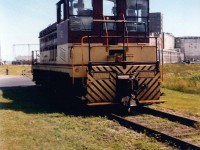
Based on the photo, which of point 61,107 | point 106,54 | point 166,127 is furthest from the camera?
point 61,107

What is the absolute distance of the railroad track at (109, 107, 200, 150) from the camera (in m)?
6.32

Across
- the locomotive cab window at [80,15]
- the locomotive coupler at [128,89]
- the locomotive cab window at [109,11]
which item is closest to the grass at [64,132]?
the locomotive coupler at [128,89]

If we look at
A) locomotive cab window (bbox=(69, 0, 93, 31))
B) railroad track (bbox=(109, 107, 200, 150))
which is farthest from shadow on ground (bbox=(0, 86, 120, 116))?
locomotive cab window (bbox=(69, 0, 93, 31))

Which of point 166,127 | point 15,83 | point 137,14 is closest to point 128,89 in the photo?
point 166,127

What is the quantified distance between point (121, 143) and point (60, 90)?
6.20m

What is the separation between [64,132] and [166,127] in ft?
8.06

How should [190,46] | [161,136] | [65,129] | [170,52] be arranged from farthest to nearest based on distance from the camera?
[190,46] < [170,52] < [65,129] < [161,136]

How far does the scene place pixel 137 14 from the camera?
11383 mm

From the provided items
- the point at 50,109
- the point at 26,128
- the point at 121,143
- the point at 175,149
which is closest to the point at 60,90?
the point at 50,109

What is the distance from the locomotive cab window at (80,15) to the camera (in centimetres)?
1063

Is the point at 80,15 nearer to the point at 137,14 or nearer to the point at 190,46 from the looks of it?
the point at 137,14

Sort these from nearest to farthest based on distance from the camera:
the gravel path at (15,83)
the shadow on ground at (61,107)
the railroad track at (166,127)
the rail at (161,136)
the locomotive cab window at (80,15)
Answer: the rail at (161,136), the railroad track at (166,127), the shadow on ground at (61,107), the locomotive cab window at (80,15), the gravel path at (15,83)

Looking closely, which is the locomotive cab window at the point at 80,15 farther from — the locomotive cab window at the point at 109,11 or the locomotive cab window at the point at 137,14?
the locomotive cab window at the point at 137,14

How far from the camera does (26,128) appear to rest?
8.02 metres
